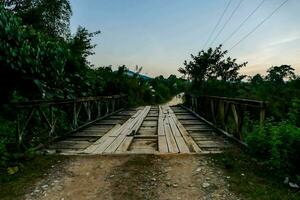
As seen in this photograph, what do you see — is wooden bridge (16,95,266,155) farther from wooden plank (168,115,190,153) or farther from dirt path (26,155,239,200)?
dirt path (26,155,239,200)

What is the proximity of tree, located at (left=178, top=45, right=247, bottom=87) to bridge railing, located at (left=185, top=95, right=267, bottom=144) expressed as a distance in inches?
417

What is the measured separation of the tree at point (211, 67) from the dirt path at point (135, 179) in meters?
16.5

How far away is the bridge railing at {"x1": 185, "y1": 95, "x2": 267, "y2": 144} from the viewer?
5723mm

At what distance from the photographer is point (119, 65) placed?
2245 centimetres

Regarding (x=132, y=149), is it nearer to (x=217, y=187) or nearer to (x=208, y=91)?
(x=217, y=187)

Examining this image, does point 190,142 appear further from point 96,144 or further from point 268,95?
point 268,95

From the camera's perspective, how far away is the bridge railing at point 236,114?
5723 mm

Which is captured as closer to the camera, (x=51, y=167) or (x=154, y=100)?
(x=51, y=167)

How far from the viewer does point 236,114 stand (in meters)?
6.55

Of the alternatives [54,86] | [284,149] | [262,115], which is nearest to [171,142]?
[262,115]

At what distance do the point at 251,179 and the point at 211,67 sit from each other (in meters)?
18.1

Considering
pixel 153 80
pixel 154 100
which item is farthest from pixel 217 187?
pixel 153 80

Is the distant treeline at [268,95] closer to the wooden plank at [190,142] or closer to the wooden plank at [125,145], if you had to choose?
the wooden plank at [190,142]

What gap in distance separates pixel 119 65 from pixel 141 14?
5013 millimetres
